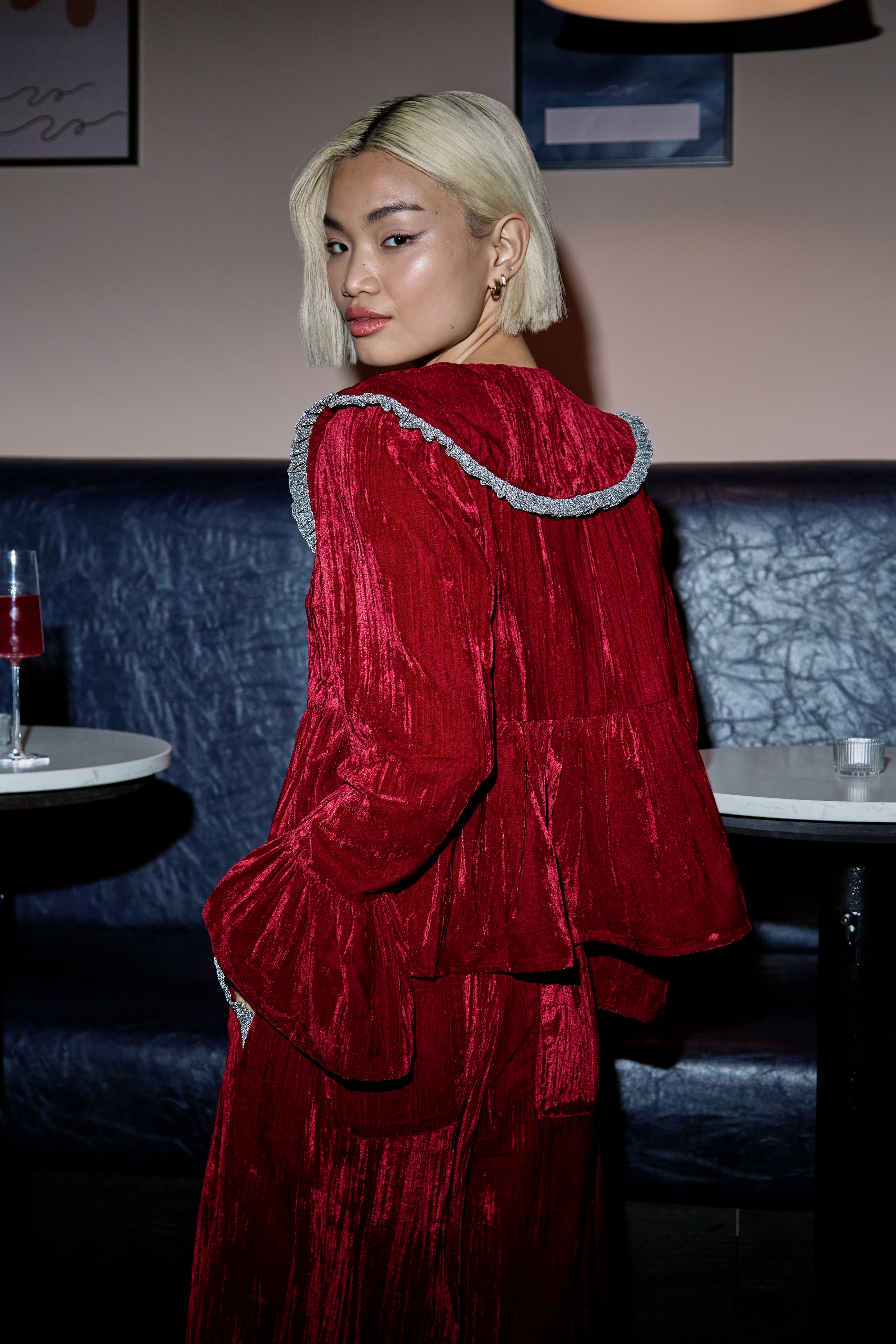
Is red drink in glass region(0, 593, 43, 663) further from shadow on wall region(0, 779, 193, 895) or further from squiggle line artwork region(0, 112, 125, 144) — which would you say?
squiggle line artwork region(0, 112, 125, 144)

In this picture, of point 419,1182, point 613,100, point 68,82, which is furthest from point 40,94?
point 419,1182

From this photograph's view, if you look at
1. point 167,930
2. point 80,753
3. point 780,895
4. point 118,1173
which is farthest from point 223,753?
point 780,895

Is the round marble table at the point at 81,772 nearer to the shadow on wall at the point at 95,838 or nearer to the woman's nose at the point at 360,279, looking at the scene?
the shadow on wall at the point at 95,838

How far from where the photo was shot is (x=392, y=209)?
0.96 m

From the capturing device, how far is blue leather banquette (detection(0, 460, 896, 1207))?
1946mm

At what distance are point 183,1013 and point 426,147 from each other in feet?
4.47

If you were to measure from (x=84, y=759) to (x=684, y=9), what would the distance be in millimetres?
1371

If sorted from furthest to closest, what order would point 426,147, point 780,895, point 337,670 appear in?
point 780,895, point 426,147, point 337,670

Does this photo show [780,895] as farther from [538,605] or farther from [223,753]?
[538,605]

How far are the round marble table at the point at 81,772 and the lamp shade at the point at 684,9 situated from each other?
1228 mm

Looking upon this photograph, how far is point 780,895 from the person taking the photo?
2.21 metres

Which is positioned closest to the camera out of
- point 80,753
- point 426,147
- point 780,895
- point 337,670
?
point 337,670

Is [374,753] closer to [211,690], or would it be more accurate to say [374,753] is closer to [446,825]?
[446,825]

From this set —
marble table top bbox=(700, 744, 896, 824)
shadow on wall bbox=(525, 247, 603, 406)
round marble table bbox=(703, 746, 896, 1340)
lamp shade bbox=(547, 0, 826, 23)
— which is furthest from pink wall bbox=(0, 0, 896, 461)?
round marble table bbox=(703, 746, 896, 1340)
